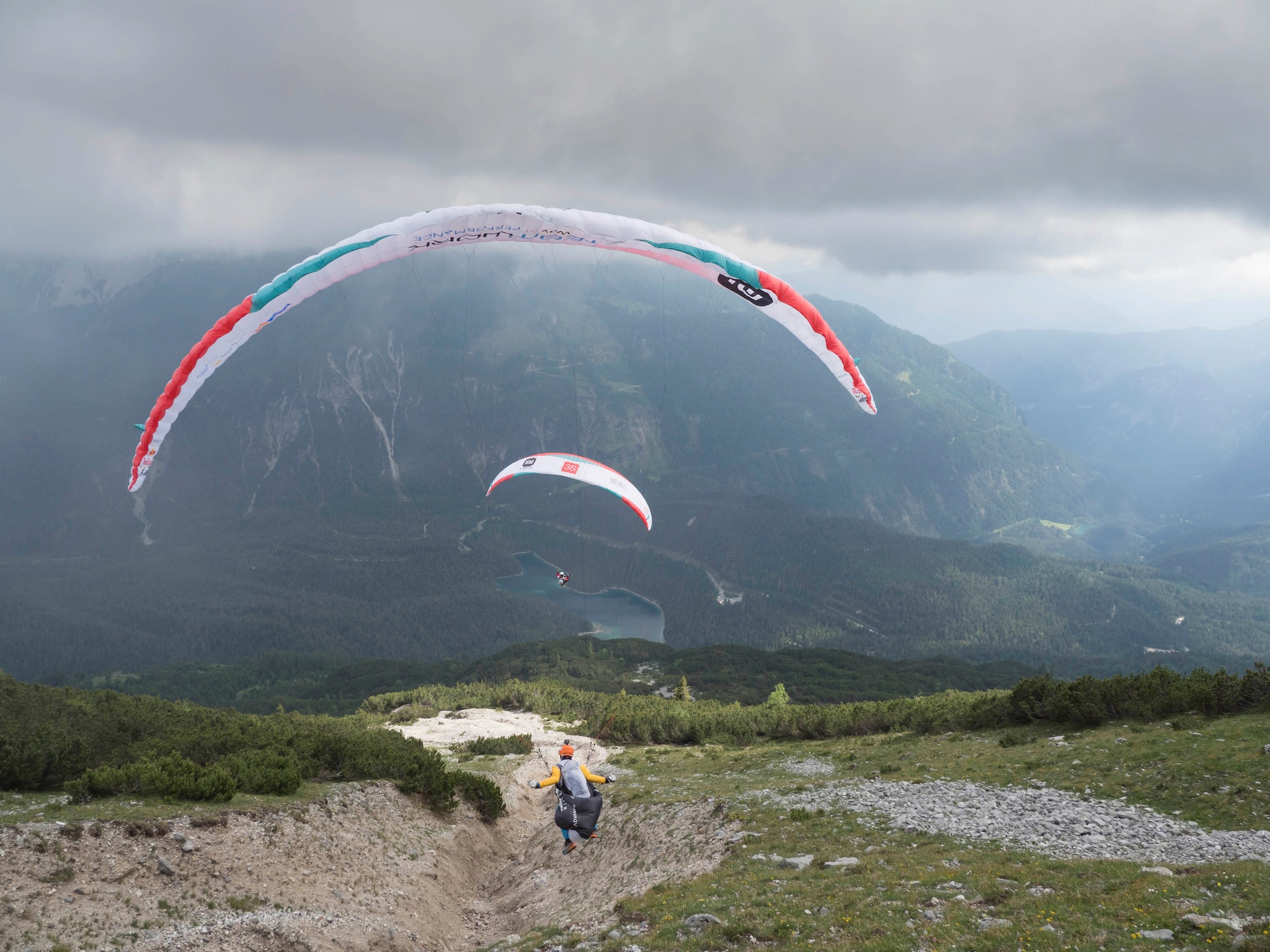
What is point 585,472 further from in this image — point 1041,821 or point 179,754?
point 1041,821

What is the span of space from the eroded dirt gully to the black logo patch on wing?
2316 centimetres

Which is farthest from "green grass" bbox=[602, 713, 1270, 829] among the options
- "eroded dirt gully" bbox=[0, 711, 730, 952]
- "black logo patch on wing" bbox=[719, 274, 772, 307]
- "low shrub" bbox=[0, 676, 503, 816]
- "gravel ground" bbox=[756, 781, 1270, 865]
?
"black logo patch on wing" bbox=[719, 274, 772, 307]

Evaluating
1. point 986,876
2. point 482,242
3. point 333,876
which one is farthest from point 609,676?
point 986,876

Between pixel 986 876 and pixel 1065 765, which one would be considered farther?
pixel 1065 765

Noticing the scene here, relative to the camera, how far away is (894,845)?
1873 cm

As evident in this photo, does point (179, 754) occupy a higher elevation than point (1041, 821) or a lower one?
higher

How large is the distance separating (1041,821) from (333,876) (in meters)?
20.1

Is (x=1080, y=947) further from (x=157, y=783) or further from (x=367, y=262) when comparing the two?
(x=367, y=262)

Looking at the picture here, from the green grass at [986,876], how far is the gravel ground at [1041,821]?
75cm

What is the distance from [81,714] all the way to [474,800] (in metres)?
14.6

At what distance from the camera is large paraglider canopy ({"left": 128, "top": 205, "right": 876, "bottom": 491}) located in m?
34.1

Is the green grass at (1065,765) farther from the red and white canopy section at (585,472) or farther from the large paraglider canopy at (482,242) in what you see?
the large paraglider canopy at (482,242)

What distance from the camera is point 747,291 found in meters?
35.1

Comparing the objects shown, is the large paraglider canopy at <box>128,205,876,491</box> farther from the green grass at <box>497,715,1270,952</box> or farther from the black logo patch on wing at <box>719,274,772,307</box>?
the green grass at <box>497,715,1270,952</box>
